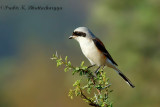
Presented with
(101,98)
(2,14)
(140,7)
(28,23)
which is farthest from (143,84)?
(2,14)

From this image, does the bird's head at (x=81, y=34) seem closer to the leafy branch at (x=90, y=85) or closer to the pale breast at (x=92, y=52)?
the pale breast at (x=92, y=52)

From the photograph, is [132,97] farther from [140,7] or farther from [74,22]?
[74,22]


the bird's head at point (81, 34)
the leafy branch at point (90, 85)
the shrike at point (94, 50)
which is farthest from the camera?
the shrike at point (94, 50)

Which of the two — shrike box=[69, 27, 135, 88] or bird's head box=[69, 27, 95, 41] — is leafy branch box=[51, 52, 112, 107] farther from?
shrike box=[69, 27, 135, 88]

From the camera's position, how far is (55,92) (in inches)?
462

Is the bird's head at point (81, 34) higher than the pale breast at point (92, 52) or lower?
higher

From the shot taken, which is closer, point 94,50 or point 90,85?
point 90,85

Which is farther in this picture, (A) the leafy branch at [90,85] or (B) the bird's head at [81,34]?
(B) the bird's head at [81,34]

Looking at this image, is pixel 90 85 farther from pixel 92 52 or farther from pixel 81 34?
pixel 92 52

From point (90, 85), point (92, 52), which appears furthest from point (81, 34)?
point (90, 85)

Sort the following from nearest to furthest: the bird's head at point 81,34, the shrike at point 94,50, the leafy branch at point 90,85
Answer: the leafy branch at point 90,85
the bird's head at point 81,34
the shrike at point 94,50

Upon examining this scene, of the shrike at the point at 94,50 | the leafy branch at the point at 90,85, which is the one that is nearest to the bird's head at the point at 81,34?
the shrike at the point at 94,50

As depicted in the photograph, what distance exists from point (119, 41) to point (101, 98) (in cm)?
704

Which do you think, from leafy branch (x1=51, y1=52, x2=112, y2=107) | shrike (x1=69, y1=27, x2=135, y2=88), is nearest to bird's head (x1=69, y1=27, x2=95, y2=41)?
shrike (x1=69, y1=27, x2=135, y2=88)
